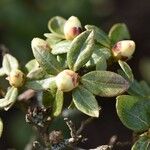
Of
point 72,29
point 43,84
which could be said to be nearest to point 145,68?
point 72,29

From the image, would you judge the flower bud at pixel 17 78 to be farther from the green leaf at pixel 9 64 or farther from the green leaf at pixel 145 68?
the green leaf at pixel 145 68

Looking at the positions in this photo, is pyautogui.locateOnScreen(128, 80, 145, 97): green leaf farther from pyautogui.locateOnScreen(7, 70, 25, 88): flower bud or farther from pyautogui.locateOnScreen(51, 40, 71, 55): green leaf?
pyautogui.locateOnScreen(7, 70, 25, 88): flower bud

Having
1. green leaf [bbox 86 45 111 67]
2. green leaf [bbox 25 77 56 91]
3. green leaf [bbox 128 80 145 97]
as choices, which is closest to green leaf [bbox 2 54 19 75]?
green leaf [bbox 25 77 56 91]

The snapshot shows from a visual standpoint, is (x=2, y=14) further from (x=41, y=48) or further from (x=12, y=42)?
(x=41, y=48)

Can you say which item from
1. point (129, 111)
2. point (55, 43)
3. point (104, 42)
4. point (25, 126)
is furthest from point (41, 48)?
point (25, 126)

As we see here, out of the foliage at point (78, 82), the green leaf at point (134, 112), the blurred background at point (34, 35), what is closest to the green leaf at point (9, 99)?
the foliage at point (78, 82)

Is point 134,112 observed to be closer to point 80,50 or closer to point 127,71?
point 127,71
